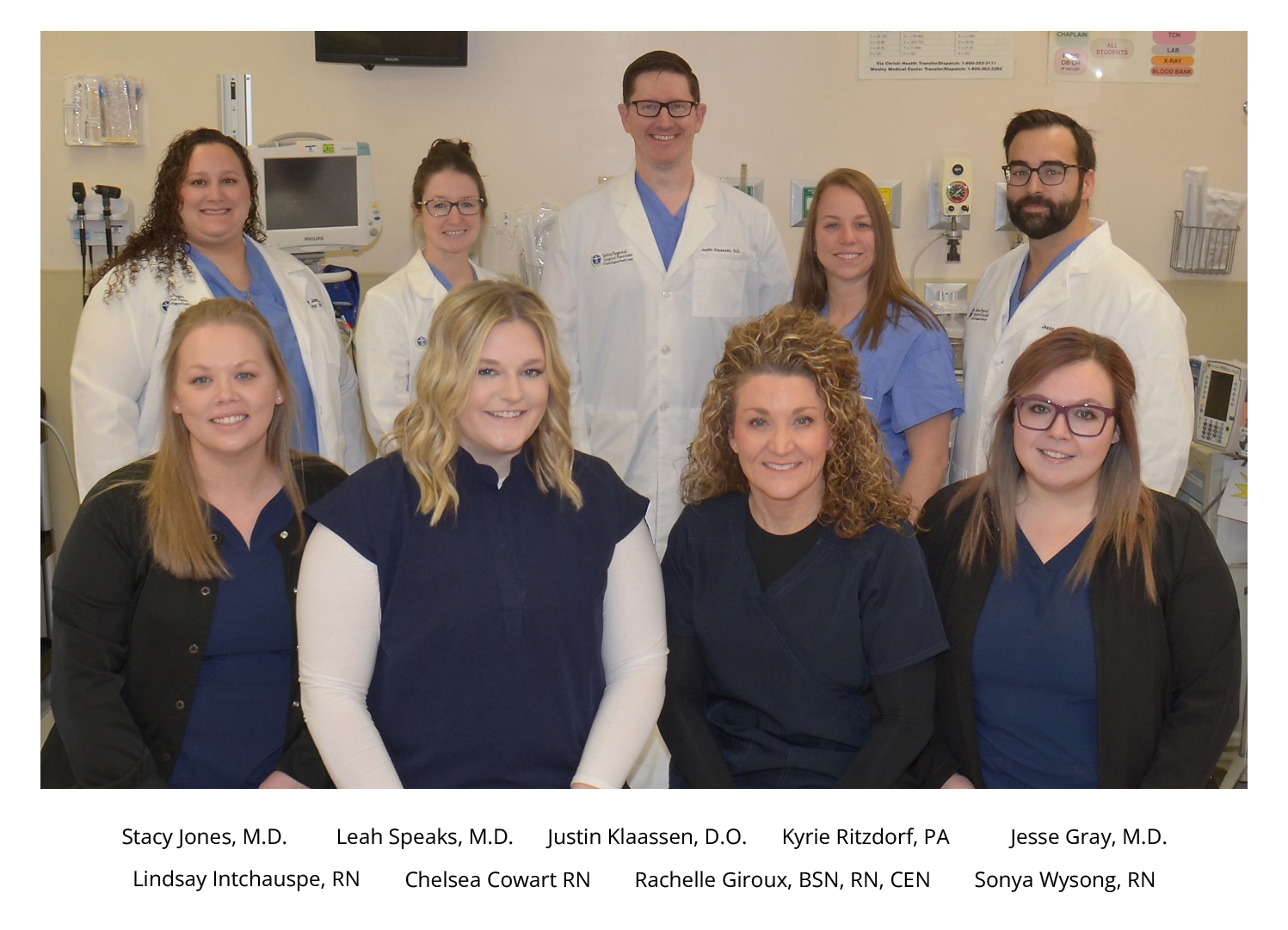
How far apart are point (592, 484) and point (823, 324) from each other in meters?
0.43

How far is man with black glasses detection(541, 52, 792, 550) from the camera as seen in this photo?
2.71 meters

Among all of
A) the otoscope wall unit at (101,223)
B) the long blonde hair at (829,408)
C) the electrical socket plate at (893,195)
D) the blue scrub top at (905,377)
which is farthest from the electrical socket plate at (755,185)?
the long blonde hair at (829,408)

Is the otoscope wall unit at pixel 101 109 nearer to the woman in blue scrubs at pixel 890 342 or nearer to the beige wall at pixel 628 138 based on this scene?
the beige wall at pixel 628 138

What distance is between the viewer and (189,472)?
1.74m

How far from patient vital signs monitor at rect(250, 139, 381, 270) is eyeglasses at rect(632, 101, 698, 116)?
100 cm

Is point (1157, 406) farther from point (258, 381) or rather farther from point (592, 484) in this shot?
point (258, 381)

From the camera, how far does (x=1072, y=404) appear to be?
1.66 m

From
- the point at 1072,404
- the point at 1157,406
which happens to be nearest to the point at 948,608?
the point at 1072,404

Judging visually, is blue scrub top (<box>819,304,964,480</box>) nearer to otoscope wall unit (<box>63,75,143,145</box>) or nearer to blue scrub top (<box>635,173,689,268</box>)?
blue scrub top (<box>635,173,689,268</box>)

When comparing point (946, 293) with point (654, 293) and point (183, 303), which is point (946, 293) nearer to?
point (654, 293)

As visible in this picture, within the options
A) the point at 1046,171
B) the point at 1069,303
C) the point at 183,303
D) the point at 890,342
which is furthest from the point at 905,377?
the point at 183,303

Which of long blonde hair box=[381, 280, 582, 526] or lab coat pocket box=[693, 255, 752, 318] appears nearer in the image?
long blonde hair box=[381, 280, 582, 526]

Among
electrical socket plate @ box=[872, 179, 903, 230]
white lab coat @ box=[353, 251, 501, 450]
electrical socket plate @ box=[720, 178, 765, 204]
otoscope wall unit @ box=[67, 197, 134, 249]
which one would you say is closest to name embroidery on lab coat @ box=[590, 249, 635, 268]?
white lab coat @ box=[353, 251, 501, 450]

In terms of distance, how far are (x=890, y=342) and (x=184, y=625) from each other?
143cm
